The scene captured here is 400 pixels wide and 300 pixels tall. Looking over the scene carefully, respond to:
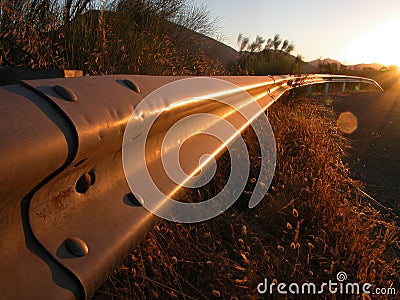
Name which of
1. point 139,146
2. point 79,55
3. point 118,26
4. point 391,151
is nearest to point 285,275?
point 139,146

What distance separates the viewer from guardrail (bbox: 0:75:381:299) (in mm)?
793

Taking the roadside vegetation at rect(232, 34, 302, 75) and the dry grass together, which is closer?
the dry grass

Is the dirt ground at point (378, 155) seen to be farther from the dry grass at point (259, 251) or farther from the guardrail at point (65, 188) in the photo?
the guardrail at point (65, 188)

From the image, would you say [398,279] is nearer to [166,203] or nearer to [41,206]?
[166,203]

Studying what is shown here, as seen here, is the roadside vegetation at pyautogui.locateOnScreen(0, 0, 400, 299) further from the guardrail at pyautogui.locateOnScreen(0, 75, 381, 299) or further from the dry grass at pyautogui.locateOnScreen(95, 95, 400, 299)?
the guardrail at pyautogui.locateOnScreen(0, 75, 381, 299)

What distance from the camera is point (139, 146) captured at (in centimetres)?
146

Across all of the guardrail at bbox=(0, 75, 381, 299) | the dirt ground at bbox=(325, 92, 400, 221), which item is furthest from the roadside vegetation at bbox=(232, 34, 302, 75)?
the guardrail at bbox=(0, 75, 381, 299)

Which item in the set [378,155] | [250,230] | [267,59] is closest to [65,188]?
[250,230]

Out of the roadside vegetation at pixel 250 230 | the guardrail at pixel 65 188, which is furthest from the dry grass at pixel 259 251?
the guardrail at pixel 65 188

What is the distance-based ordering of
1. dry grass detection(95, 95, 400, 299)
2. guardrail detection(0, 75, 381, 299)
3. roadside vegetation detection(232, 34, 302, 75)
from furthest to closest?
roadside vegetation detection(232, 34, 302, 75) < dry grass detection(95, 95, 400, 299) < guardrail detection(0, 75, 381, 299)

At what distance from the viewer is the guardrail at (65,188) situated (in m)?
0.79

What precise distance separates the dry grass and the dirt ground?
71 cm

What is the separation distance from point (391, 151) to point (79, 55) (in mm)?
4436

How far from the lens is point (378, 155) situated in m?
4.95
